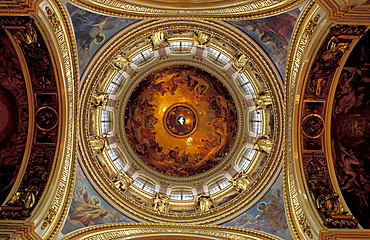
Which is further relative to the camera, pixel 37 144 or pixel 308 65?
pixel 37 144

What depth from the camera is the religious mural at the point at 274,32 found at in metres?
12.2

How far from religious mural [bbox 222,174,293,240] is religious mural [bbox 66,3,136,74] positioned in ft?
40.0

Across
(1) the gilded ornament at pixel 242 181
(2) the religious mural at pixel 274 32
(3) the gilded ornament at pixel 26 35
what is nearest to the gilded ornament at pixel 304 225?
(1) the gilded ornament at pixel 242 181

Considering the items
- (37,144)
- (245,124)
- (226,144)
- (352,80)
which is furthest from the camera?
(226,144)

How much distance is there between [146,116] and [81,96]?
933 cm

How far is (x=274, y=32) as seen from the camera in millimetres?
13062

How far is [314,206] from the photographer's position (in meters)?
11.6

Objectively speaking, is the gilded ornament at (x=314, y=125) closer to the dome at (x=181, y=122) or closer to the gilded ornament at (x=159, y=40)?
the dome at (x=181, y=122)

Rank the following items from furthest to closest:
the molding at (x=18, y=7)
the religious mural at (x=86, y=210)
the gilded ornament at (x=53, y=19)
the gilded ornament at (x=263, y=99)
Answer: the gilded ornament at (x=263, y=99) < the religious mural at (x=86, y=210) < the gilded ornament at (x=53, y=19) < the molding at (x=18, y=7)

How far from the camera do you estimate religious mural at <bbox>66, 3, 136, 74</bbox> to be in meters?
12.0

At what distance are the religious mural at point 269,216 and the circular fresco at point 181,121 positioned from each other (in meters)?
7.20

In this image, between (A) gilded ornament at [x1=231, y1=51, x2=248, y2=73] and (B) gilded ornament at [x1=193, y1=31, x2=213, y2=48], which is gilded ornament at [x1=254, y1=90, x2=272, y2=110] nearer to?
(A) gilded ornament at [x1=231, y1=51, x2=248, y2=73]

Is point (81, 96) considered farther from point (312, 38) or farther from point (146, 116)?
point (312, 38)

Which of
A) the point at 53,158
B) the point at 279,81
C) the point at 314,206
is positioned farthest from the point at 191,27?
the point at 314,206
